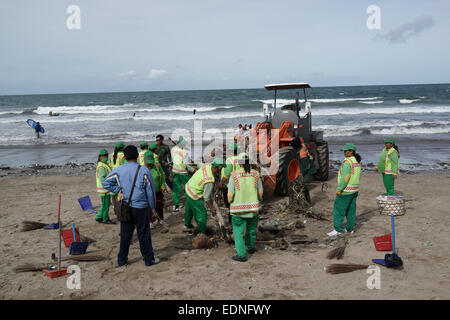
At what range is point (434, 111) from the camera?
34812 millimetres

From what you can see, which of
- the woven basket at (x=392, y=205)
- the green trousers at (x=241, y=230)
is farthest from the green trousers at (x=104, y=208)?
the woven basket at (x=392, y=205)

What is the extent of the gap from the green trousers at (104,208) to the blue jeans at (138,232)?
7.29 feet

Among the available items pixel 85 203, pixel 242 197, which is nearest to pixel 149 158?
pixel 85 203

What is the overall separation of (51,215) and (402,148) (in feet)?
50.1

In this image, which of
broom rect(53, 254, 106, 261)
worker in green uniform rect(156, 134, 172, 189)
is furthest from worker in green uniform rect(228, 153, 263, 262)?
worker in green uniform rect(156, 134, 172, 189)

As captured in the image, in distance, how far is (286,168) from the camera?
27.1 feet

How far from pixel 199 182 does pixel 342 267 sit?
2418 millimetres

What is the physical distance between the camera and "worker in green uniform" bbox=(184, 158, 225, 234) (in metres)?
5.59

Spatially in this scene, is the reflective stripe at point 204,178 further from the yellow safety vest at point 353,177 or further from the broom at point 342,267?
the yellow safety vest at point 353,177

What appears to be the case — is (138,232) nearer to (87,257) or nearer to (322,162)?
(87,257)

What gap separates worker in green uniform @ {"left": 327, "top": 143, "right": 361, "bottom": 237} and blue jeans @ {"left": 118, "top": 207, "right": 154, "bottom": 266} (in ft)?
10.4

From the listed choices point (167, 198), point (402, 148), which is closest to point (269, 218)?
point (167, 198)

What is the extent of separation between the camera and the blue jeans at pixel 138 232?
4938mm
